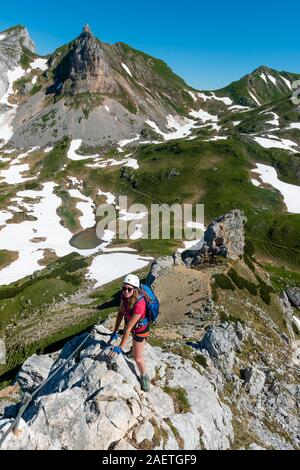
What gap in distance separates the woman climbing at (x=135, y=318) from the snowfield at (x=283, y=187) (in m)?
146

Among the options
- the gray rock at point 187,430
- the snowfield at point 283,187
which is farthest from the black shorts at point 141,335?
the snowfield at point 283,187

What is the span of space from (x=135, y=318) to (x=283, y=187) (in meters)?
169

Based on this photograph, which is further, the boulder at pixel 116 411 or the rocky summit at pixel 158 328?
the rocky summit at pixel 158 328

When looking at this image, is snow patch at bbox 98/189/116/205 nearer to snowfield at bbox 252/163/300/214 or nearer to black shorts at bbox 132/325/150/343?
snowfield at bbox 252/163/300/214

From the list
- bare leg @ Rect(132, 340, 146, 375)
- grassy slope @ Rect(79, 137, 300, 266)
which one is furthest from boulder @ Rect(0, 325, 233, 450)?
grassy slope @ Rect(79, 137, 300, 266)

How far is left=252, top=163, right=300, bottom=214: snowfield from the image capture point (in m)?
156

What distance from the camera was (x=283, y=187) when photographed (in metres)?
170

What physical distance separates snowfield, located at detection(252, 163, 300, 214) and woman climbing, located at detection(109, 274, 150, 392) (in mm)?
146142

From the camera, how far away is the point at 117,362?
16391 millimetres

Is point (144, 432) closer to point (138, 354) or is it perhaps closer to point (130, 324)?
point (138, 354)

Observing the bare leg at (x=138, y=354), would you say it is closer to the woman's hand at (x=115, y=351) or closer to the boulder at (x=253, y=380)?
the woman's hand at (x=115, y=351)

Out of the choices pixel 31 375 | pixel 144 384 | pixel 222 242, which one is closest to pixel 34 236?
pixel 222 242

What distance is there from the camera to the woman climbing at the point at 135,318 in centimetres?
1516
